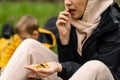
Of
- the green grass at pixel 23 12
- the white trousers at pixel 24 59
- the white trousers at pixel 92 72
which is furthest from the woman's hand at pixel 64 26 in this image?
the green grass at pixel 23 12

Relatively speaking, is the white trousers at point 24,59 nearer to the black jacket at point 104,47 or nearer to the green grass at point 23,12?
the black jacket at point 104,47

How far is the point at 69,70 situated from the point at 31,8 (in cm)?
761

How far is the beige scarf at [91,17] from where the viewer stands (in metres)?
4.47

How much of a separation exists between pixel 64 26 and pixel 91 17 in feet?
0.82

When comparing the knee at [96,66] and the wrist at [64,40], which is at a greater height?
the knee at [96,66]

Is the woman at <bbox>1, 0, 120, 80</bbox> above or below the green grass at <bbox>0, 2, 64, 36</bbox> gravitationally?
above

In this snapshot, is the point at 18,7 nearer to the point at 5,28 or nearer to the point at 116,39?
the point at 5,28

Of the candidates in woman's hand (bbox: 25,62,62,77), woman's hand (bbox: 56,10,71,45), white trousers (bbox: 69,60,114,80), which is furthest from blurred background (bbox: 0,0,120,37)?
white trousers (bbox: 69,60,114,80)

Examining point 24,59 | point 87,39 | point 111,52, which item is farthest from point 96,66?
point 24,59

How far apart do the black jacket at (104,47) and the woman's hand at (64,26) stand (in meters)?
0.05

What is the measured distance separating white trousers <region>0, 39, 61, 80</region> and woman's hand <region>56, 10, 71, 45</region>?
24 cm

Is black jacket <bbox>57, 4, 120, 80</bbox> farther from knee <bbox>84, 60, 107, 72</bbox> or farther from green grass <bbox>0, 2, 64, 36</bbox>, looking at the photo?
green grass <bbox>0, 2, 64, 36</bbox>

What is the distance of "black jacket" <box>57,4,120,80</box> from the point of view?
14.2 feet

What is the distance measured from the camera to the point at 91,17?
4520 mm
